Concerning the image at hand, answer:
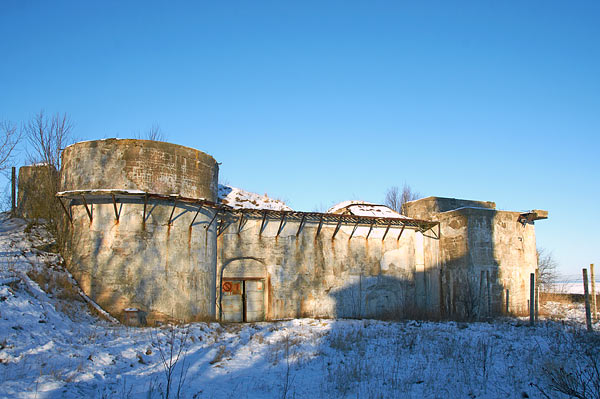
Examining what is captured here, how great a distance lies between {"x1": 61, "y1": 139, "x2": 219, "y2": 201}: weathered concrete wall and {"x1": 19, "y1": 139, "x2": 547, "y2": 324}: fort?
0.03 meters

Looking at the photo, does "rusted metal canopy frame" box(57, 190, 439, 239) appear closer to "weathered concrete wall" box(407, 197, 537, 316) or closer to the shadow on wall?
"weathered concrete wall" box(407, 197, 537, 316)

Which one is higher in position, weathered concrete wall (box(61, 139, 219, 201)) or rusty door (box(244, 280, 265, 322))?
weathered concrete wall (box(61, 139, 219, 201))

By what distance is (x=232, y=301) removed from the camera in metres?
15.4

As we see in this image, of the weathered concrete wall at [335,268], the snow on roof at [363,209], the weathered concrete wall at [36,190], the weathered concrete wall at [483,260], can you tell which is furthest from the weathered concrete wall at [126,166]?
the weathered concrete wall at [483,260]

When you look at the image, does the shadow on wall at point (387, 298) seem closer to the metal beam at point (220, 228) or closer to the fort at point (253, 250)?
the fort at point (253, 250)

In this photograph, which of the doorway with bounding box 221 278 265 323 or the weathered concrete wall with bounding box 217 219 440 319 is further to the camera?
the weathered concrete wall with bounding box 217 219 440 319

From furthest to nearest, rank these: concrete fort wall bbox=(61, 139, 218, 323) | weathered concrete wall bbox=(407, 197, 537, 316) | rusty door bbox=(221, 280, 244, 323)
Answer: weathered concrete wall bbox=(407, 197, 537, 316)
rusty door bbox=(221, 280, 244, 323)
concrete fort wall bbox=(61, 139, 218, 323)

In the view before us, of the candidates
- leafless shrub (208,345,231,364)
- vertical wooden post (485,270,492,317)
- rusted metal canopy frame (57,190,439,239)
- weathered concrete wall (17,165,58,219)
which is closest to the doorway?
rusted metal canopy frame (57,190,439,239)

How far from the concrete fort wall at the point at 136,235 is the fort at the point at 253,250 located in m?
0.03

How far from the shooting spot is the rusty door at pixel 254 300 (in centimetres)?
1560

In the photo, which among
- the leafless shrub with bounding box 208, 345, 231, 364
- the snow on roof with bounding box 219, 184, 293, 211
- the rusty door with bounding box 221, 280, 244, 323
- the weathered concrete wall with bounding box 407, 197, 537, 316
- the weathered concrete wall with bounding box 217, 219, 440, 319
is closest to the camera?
the leafless shrub with bounding box 208, 345, 231, 364

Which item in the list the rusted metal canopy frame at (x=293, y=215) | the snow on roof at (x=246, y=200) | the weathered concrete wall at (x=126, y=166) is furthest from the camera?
the snow on roof at (x=246, y=200)

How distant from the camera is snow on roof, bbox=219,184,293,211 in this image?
16947 millimetres

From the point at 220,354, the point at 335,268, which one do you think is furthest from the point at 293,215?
the point at 220,354
